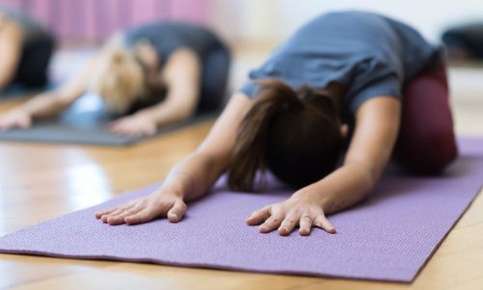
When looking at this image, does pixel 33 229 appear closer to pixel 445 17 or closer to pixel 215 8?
pixel 445 17

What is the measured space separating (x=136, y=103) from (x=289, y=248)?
2.05 m

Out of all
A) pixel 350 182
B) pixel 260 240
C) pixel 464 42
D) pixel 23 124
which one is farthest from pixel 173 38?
pixel 260 240

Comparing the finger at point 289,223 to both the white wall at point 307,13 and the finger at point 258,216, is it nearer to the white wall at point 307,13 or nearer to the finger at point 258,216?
the finger at point 258,216

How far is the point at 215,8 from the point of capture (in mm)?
5688

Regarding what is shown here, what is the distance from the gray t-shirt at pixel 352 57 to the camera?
2.42 m

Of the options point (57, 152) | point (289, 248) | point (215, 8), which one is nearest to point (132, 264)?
point (289, 248)

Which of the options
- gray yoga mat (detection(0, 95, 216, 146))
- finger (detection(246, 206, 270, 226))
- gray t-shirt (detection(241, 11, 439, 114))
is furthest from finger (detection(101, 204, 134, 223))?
gray yoga mat (detection(0, 95, 216, 146))

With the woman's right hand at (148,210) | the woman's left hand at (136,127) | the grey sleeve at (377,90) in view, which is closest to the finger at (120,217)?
the woman's right hand at (148,210)

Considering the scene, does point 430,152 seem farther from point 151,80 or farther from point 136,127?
point 151,80

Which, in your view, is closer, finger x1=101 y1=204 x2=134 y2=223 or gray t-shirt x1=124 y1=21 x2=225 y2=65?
finger x1=101 y1=204 x2=134 y2=223

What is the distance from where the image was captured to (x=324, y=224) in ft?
6.37

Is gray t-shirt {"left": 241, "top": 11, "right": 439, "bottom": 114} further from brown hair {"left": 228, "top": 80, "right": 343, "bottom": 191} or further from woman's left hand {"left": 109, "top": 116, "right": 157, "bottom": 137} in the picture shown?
woman's left hand {"left": 109, "top": 116, "right": 157, "bottom": 137}

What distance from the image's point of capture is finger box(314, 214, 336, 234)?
192 centimetres

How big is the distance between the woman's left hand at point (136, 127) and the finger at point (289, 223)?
1.54 metres
